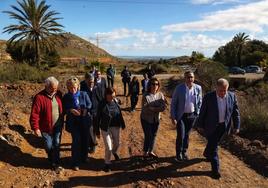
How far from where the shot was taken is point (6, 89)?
1641 cm

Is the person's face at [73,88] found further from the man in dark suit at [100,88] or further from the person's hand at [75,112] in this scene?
the man in dark suit at [100,88]

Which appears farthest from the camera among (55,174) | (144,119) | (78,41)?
(78,41)

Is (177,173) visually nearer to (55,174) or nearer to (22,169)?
(55,174)

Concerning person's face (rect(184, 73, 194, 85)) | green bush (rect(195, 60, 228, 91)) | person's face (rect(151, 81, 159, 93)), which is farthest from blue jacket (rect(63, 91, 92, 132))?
green bush (rect(195, 60, 228, 91))

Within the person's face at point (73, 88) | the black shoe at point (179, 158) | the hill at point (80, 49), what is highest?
the hill at point (80, 49)

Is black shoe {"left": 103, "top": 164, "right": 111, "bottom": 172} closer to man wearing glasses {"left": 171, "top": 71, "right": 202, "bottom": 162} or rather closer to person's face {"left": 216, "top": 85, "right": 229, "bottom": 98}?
man wearing glasses {"left": 171, "top": 71, "right": 202, "bottom": 162}

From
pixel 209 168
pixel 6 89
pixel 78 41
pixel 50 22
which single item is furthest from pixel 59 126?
pixel 78 41

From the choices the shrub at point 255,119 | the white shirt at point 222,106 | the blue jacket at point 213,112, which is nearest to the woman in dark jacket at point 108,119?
the blue jacket at point 213,112

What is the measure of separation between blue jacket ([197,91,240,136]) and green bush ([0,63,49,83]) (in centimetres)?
1492

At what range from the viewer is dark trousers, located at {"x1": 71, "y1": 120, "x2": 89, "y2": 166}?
714 centimetres

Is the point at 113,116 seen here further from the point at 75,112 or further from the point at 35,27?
the point at 35,27

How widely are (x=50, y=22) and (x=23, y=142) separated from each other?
86.6 feet

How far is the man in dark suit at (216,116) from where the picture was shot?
21.3 feet

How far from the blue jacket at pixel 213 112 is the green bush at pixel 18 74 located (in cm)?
1492
